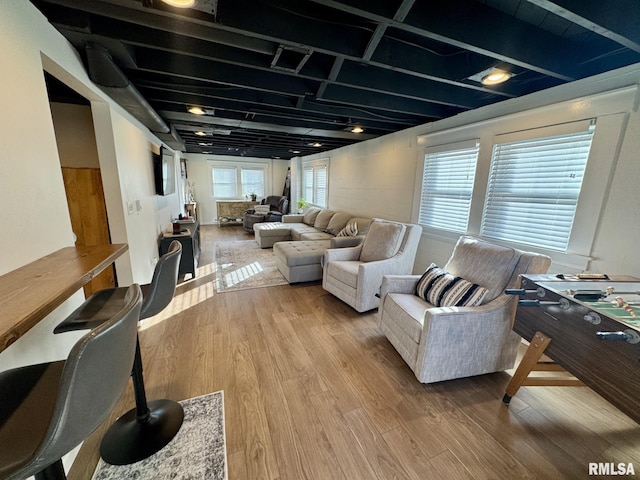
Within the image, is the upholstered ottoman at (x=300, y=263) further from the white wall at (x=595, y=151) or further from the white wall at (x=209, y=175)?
the white wall at (x=209, y=175)

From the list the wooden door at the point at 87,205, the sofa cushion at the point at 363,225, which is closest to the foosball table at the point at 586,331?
the sofa cushion at the point at 363,225

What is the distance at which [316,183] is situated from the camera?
6648 mm

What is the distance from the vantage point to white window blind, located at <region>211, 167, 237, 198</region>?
8.15 m

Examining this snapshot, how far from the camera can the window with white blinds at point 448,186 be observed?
2.82 meters

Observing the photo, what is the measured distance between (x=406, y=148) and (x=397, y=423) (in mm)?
3333

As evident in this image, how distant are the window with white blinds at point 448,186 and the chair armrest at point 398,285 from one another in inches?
45.4

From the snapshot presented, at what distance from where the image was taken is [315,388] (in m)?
1.74

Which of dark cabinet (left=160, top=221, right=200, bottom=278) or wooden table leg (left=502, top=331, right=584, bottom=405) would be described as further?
dark cabinet (left=160, top=221, right=200, bottom=278)

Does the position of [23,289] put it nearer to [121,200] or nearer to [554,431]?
[121,200]

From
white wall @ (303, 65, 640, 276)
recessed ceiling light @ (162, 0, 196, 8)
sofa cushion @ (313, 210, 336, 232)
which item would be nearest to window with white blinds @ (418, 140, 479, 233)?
white wall @ (303, 65, 640, 276)

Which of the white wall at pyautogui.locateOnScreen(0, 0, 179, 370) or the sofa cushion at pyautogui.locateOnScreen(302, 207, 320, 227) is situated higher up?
the white wall at pyautogui.locateOnScreen(0, 0, 179, 370)

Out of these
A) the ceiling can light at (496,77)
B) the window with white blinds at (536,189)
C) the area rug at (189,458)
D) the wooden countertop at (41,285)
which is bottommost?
the area rug at (189,458)

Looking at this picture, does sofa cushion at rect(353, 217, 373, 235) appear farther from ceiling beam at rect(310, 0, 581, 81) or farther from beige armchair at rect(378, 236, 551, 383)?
ceiling beam at rect(310, 0, 581, 81)

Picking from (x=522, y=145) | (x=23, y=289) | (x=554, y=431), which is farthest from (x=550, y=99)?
(x=23, y=289)
